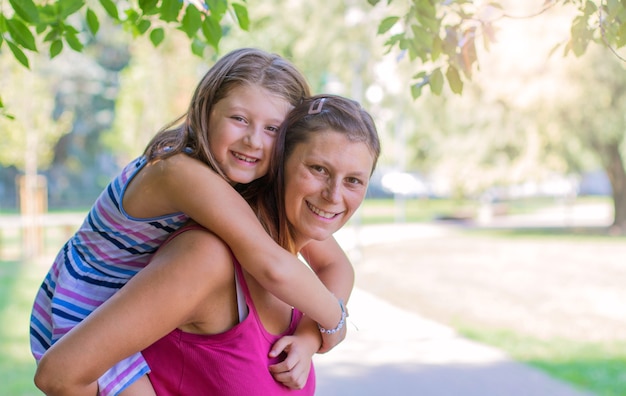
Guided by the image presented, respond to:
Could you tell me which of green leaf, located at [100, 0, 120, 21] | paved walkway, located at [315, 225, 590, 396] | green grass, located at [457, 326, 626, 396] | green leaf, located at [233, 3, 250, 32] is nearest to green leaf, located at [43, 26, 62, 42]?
green leaf, located at [100, 0, 120, 21]

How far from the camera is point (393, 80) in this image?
1980 centimetres

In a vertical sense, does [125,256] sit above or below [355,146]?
below

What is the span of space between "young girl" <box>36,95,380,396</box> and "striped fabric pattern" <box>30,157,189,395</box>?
0.22 m

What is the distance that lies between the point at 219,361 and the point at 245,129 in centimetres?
67

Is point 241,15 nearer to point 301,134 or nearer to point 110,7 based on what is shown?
point 110,7

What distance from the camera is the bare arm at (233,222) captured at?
171 centimetres

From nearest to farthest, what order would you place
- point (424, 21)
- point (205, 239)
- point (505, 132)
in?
1. point (205, 239)
2. point (424, 21)
3. point (505, 132)

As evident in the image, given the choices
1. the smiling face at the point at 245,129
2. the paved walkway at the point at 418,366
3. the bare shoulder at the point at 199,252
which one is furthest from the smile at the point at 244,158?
the paved walkway at the point at 418,366

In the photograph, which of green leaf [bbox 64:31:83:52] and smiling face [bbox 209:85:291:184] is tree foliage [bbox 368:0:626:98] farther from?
green leaf [bbox 64:31:83:52]

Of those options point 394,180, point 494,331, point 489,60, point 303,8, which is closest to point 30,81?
point 303,8

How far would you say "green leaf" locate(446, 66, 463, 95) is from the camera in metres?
2.64

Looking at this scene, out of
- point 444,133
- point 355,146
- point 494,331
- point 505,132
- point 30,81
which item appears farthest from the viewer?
point 444,133

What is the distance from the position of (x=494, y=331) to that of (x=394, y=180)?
19436 millimetres

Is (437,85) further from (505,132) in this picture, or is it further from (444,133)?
(444,133)
